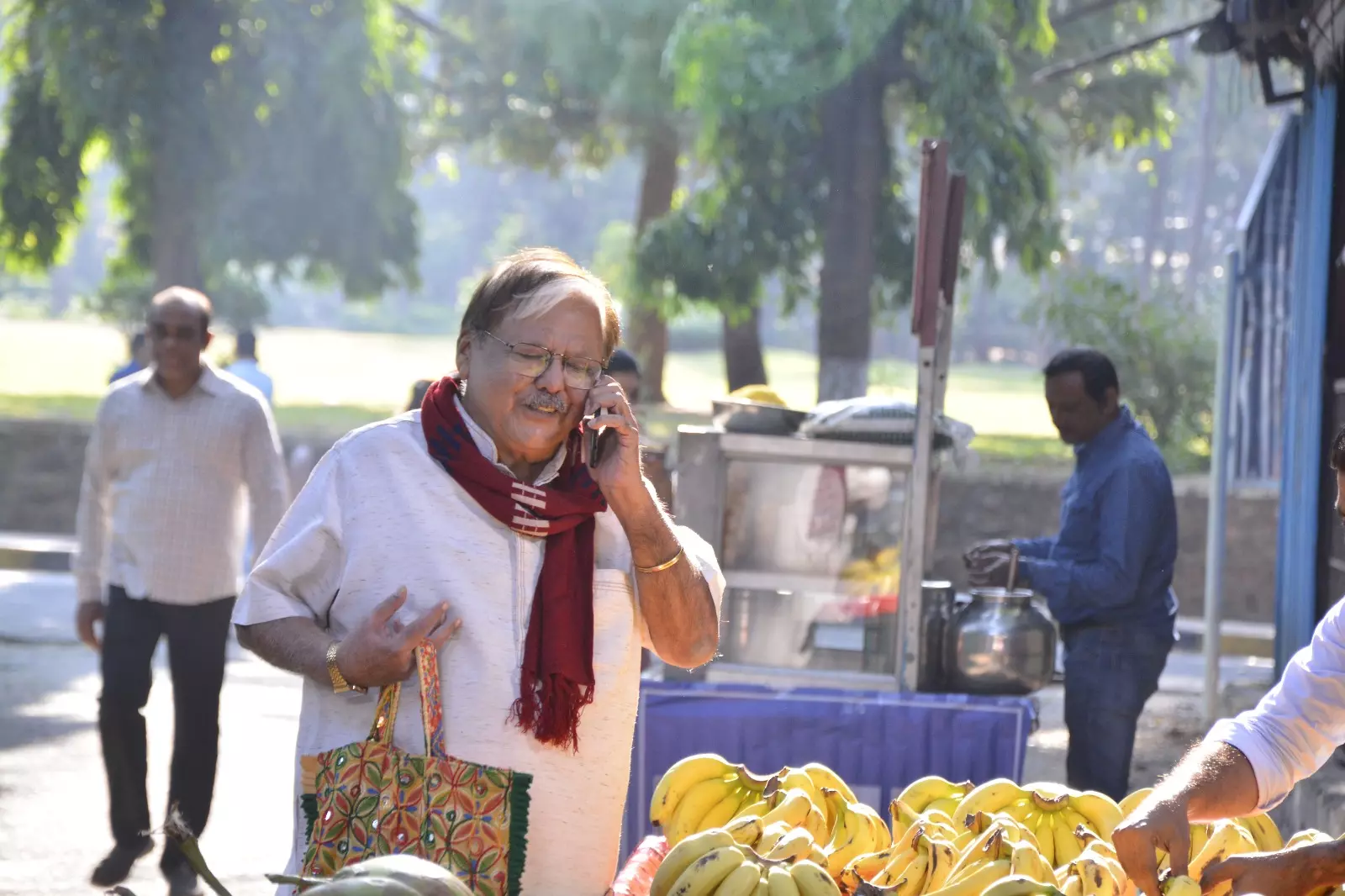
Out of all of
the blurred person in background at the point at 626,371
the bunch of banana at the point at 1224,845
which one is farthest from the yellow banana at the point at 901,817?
the blurred person in background at the point at 626,371

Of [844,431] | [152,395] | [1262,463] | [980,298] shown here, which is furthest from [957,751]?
[980,298]

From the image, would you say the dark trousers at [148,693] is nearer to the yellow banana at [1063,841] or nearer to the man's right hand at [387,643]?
the man's right hand at [387,643]

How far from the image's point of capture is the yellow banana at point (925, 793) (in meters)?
3.22

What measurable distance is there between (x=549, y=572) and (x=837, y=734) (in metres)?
2.56

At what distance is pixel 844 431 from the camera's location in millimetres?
5445

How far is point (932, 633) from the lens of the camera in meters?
5.29

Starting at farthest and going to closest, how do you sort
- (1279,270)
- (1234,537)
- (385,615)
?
1. (1234,537)
2. (1279,270)
3. (385,615)

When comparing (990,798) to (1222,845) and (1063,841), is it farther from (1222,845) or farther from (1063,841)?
(1222,845)

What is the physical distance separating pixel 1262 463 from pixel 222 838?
512 cm

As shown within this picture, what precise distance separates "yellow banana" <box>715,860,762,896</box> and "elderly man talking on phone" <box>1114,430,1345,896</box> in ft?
1.83

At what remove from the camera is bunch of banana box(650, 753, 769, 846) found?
3020 millimetres

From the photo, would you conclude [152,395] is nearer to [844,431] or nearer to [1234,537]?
[844,431]

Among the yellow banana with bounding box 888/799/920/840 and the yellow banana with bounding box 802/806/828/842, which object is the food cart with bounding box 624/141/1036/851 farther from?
the yellow banana with bounding box 802/806/828/842

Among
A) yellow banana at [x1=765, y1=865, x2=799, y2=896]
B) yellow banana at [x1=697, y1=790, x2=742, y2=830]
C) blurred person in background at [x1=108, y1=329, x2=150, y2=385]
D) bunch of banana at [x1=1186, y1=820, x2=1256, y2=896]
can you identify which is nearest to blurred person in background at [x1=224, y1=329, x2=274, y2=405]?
blurred person in background at [x1=108, y1=329, x2=150, y2=385]
